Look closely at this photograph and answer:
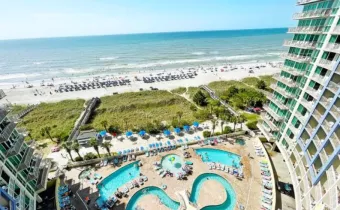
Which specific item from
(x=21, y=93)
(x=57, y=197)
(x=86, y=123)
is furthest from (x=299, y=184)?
(x=21, y=93)

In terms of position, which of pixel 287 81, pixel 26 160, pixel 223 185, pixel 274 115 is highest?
pixel 287 81

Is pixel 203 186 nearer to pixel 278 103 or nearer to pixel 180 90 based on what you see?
pixel 278 103

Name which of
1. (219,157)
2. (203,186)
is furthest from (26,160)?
(219,157)

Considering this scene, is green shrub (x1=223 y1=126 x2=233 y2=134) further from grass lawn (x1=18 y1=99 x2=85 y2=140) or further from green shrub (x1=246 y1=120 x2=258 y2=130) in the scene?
grass lawn (x1=18 y1=99 x2=85 y2=140)

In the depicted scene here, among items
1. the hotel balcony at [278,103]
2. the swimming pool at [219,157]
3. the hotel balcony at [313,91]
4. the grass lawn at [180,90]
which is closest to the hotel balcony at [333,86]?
the hotel balcony at [313,91]

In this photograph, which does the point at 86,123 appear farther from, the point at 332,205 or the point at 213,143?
Answer: the point at 332,205

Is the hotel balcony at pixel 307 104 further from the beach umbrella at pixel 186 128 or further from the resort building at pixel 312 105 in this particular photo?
the beach umbrella at pixel 186 128

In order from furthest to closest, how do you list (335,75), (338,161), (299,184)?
(299,184) → (335,75) → (338,161)

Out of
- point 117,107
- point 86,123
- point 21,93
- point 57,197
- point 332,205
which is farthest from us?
point 21,93
